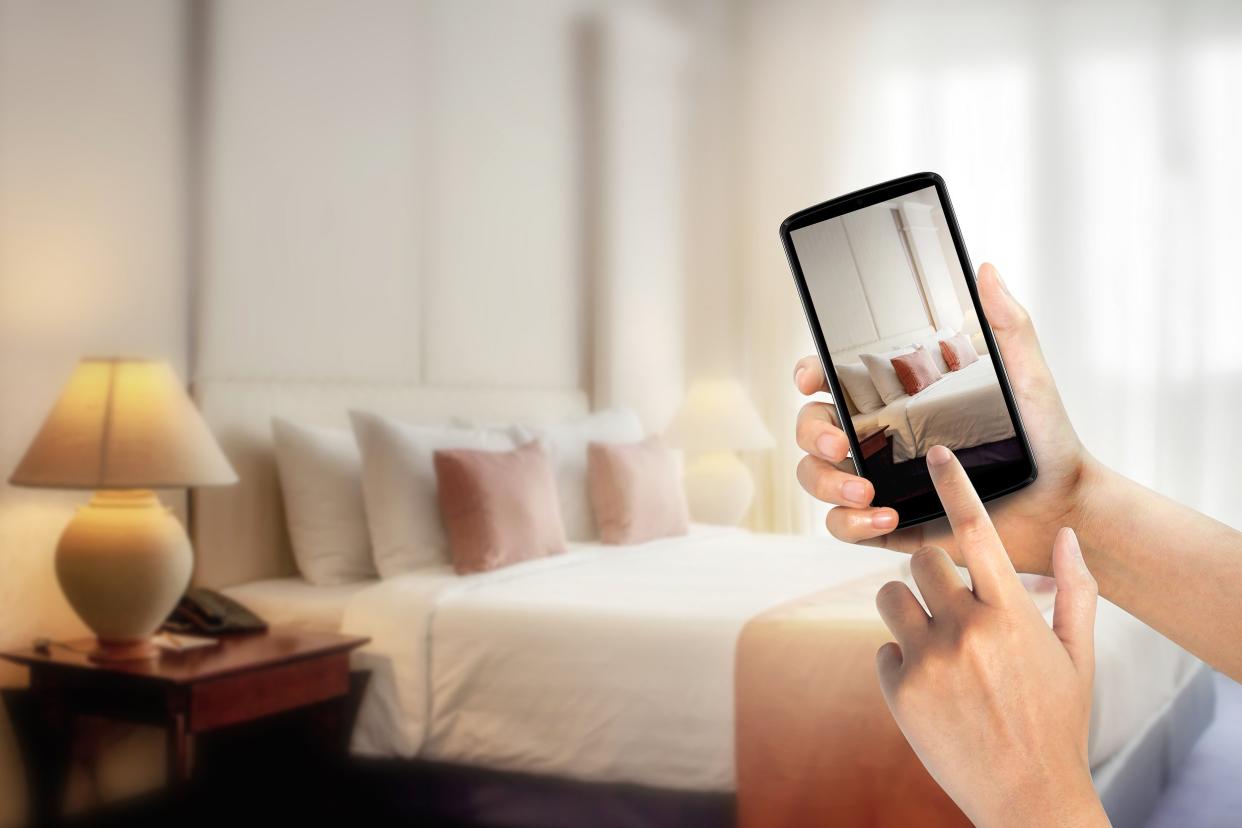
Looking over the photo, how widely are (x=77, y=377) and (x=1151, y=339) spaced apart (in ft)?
12.8

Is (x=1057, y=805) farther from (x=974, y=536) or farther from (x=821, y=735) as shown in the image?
(x=821, y=735)

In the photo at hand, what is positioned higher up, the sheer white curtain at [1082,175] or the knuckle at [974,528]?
the sheer white curtain at [1082,175]

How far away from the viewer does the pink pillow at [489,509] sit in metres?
2.69

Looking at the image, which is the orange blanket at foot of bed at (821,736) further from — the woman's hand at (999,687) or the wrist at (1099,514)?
the woman's hand at (999,687)

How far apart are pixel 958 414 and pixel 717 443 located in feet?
11.5

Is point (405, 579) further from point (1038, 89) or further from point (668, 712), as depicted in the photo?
point (1038, 89)

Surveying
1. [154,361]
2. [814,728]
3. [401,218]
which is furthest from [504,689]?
[401,218]

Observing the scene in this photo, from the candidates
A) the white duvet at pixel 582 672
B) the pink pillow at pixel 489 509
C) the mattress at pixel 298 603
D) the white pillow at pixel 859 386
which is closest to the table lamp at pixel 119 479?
the mattress at pixel 298 603

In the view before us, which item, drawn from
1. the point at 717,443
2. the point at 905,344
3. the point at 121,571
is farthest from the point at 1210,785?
the point at 121,571

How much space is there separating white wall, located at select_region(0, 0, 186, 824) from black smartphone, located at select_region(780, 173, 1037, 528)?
1.86m

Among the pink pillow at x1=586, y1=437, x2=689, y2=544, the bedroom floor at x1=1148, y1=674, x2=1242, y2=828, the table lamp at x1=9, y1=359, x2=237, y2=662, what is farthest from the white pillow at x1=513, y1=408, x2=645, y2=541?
the bedroom floor at x1=1148, y1=674, x2=1242, y2=828

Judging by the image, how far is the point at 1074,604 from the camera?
0.58 meters

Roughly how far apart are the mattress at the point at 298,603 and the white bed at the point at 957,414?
1.85 meters

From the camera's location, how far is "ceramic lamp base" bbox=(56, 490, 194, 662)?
6.98 feet
